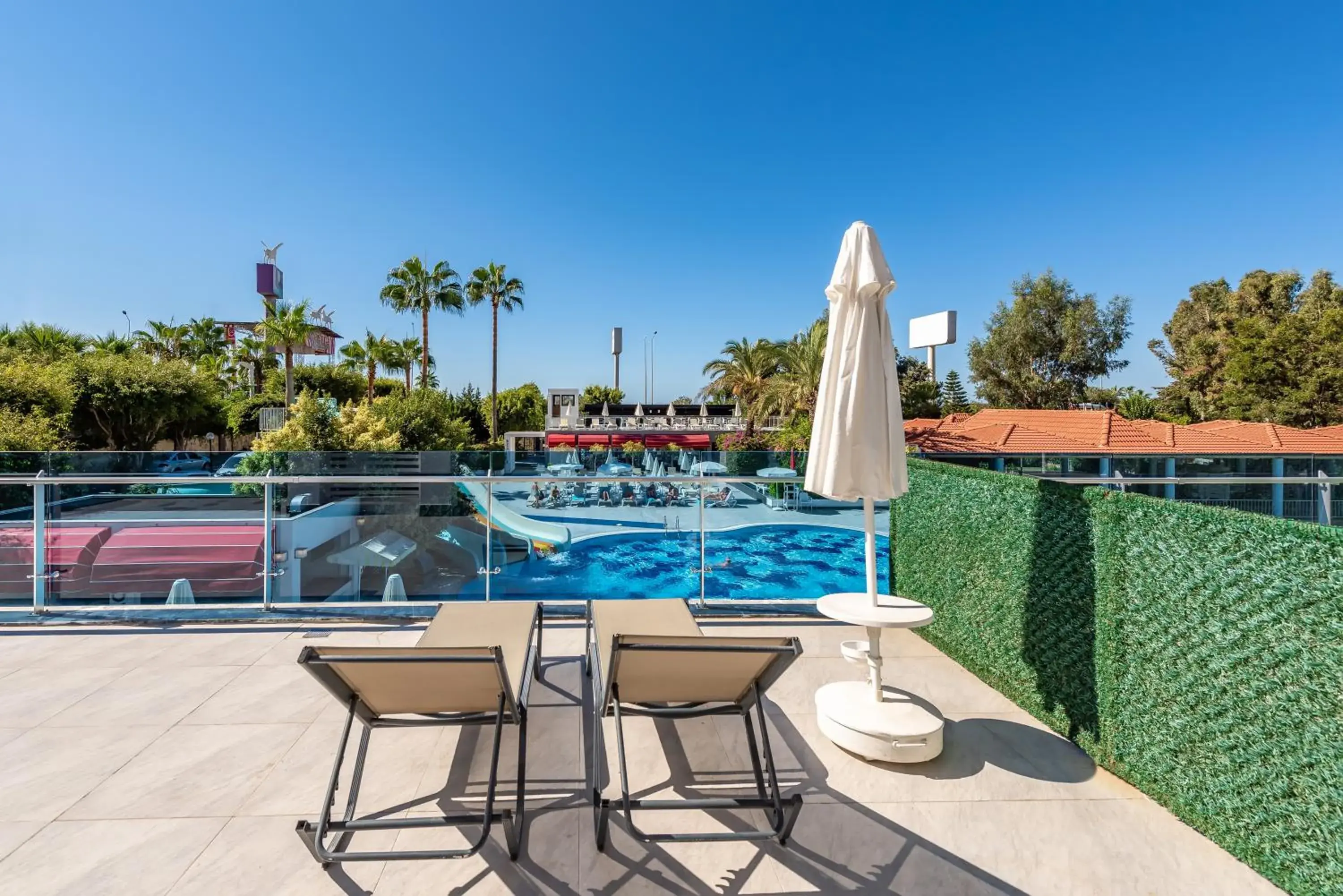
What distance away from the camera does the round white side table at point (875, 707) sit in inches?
105

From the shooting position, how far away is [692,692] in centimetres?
244

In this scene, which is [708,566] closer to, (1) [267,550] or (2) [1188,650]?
(2) [1188,650]

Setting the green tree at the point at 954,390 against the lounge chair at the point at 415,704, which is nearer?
the lounge chair at the point at 415,704

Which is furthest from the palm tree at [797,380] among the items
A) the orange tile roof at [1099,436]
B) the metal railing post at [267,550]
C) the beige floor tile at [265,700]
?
the beige floor tile at [265,700]

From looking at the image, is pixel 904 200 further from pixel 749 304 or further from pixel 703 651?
pixel 703 651

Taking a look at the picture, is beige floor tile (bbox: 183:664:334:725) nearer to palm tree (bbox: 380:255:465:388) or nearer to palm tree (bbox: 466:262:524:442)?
palm tree (bbox: 380:255:465:388)

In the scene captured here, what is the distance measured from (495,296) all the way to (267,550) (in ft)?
91.6

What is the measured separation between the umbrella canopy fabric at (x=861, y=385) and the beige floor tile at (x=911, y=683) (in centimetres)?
127

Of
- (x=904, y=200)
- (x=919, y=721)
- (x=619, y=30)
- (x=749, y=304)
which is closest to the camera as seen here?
(x=919, y=721)

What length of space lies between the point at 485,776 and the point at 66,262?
46459mm

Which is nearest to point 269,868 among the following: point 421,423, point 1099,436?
point 421,423

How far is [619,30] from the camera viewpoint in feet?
45.6

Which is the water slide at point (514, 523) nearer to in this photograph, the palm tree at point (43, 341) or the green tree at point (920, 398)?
the green tree at point (920, 398)

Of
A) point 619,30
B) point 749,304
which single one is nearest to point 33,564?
point 619,30
